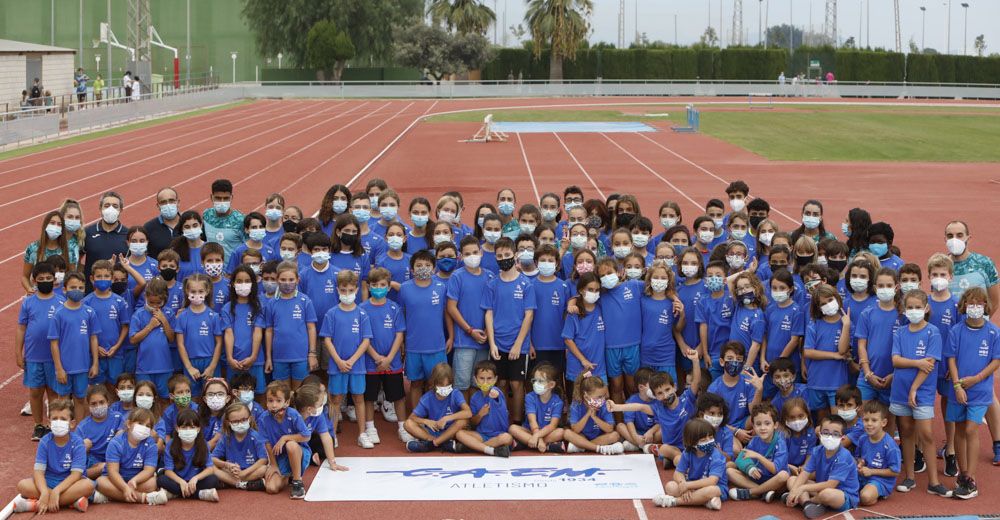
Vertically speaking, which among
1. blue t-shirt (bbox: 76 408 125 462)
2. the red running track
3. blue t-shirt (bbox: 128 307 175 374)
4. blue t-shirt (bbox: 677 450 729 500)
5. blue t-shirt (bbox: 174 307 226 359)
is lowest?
blue t-shirt (bbox: 677 450 729 500)

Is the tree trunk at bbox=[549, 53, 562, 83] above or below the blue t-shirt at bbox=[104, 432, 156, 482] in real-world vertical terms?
above

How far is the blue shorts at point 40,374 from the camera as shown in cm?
1006

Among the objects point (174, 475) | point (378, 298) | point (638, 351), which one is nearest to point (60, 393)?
point (174, 475)

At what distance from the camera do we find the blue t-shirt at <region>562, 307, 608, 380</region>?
33.4 ft

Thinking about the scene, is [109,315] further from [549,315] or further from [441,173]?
[441,173]

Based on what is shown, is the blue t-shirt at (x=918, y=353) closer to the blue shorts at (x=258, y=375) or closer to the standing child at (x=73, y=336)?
the blue shorts at (x=258, y=375)

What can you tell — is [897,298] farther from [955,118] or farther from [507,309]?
[955,118]

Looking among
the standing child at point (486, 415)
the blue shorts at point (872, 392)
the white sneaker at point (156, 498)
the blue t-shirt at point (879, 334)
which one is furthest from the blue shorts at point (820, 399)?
the white sneaker at point (156, 498)

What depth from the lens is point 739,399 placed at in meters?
9.56

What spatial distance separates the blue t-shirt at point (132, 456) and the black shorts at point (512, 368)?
121 inches

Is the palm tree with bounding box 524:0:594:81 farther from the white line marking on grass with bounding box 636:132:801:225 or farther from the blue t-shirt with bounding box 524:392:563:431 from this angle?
the blue t-shirt with bounding box 524:392:563:431

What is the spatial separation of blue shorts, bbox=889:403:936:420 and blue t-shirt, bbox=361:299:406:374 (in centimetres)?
404

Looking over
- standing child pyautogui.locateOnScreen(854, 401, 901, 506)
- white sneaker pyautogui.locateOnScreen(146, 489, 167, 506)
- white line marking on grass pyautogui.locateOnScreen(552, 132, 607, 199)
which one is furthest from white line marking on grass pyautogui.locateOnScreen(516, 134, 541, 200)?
white sneaker pyautogui.locateOnScreen(146, 489, 167, 506)

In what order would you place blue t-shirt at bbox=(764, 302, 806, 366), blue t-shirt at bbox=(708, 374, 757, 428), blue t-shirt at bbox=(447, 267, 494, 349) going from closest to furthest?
1. blue t-shirt at bbox=(708, 374, 757, 428)
2. blue t-shirt at bbox=(764, 302, 806, 366)
3. blue t-shirt at bbox=(447, 267, 494, 349)
